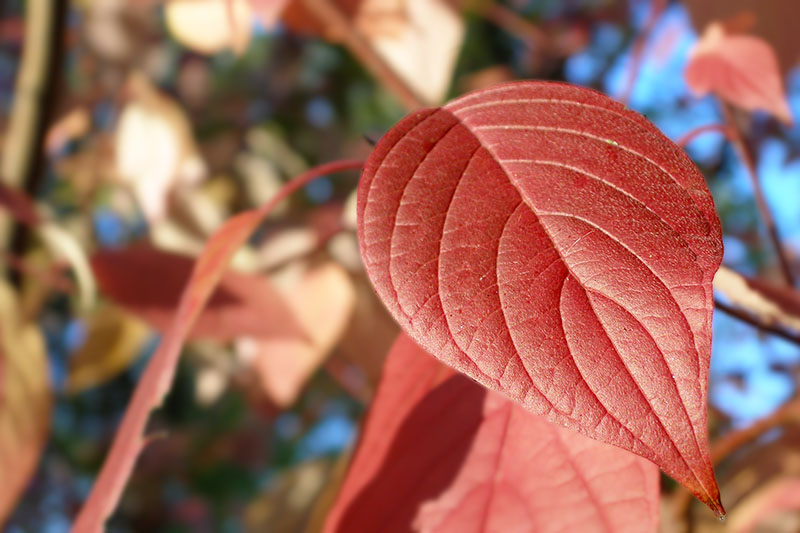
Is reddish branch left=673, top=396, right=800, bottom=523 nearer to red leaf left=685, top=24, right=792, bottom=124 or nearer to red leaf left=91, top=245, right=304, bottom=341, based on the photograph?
Result: red leaf left=685, top=24, right=792, bottom=124

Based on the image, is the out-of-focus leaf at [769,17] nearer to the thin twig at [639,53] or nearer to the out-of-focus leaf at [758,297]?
the thin twig at [639,53]

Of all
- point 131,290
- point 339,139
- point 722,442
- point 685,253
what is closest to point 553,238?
point 685,253

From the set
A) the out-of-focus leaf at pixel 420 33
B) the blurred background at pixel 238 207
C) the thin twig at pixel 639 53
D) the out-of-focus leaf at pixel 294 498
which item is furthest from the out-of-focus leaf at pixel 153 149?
the thin twig at pixel 639 53

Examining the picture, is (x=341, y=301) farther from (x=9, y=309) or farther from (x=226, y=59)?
(x=226, y=59)

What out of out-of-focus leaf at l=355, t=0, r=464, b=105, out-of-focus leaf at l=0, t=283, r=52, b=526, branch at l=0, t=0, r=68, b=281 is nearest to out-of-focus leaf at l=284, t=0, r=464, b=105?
out-of-focus leaf at l=355, t=0, r=464, b=105

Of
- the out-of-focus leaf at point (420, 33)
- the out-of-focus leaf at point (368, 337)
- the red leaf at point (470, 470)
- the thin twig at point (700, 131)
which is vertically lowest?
the red leaf at point (470, 470)
